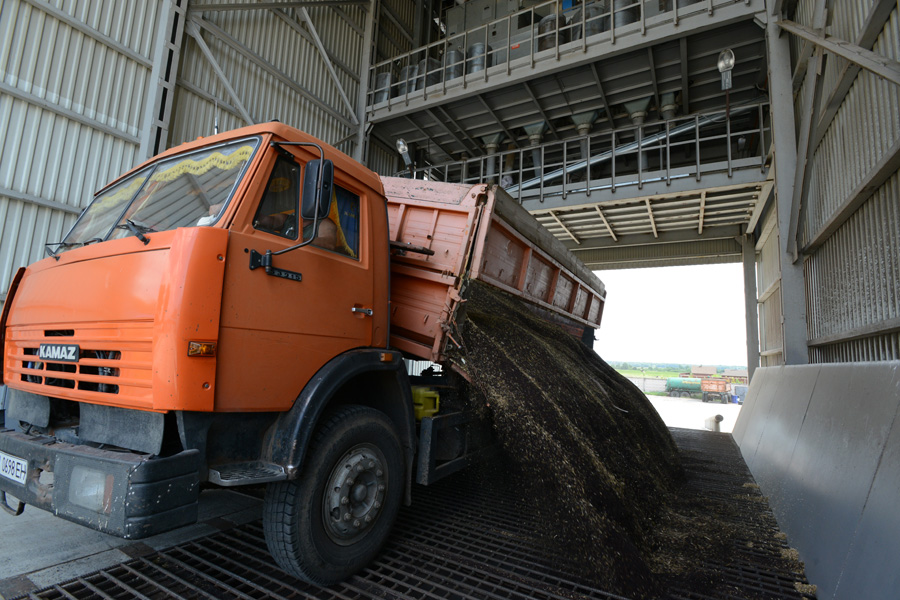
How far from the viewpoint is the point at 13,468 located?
7.59 ft

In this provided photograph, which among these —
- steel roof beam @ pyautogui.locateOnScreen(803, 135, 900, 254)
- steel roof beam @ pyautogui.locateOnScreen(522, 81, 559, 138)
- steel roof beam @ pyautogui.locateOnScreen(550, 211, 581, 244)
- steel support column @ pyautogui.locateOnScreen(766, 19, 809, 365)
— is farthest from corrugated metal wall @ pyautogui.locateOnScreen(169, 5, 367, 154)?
steel roof beam @ pyautogui.locateOnScreen(803, 135, 900, 254)

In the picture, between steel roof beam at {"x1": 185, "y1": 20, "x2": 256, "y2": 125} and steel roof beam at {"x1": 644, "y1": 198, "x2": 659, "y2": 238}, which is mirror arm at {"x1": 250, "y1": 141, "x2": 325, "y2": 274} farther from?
steel roof beam at {"x1": 644, "y1": 198, "x2": 659, "y2": 238}

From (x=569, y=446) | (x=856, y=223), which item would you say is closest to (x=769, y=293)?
(x=856, y=223)

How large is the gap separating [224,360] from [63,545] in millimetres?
2061

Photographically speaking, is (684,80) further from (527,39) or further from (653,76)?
(527,39)

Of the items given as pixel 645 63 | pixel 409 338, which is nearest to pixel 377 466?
pixel 409 338

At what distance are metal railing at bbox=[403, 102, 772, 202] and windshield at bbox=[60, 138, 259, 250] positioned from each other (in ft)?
28.6

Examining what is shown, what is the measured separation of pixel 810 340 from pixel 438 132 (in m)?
10.5

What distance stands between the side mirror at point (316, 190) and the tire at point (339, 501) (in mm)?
1156

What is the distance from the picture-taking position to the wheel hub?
2529 mm

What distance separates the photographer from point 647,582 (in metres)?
2.57

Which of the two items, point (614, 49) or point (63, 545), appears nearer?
point (63, 545)

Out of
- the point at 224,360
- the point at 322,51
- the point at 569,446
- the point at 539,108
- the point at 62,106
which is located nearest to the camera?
the point at 224,360

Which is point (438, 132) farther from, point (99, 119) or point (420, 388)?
point (420, 388)
